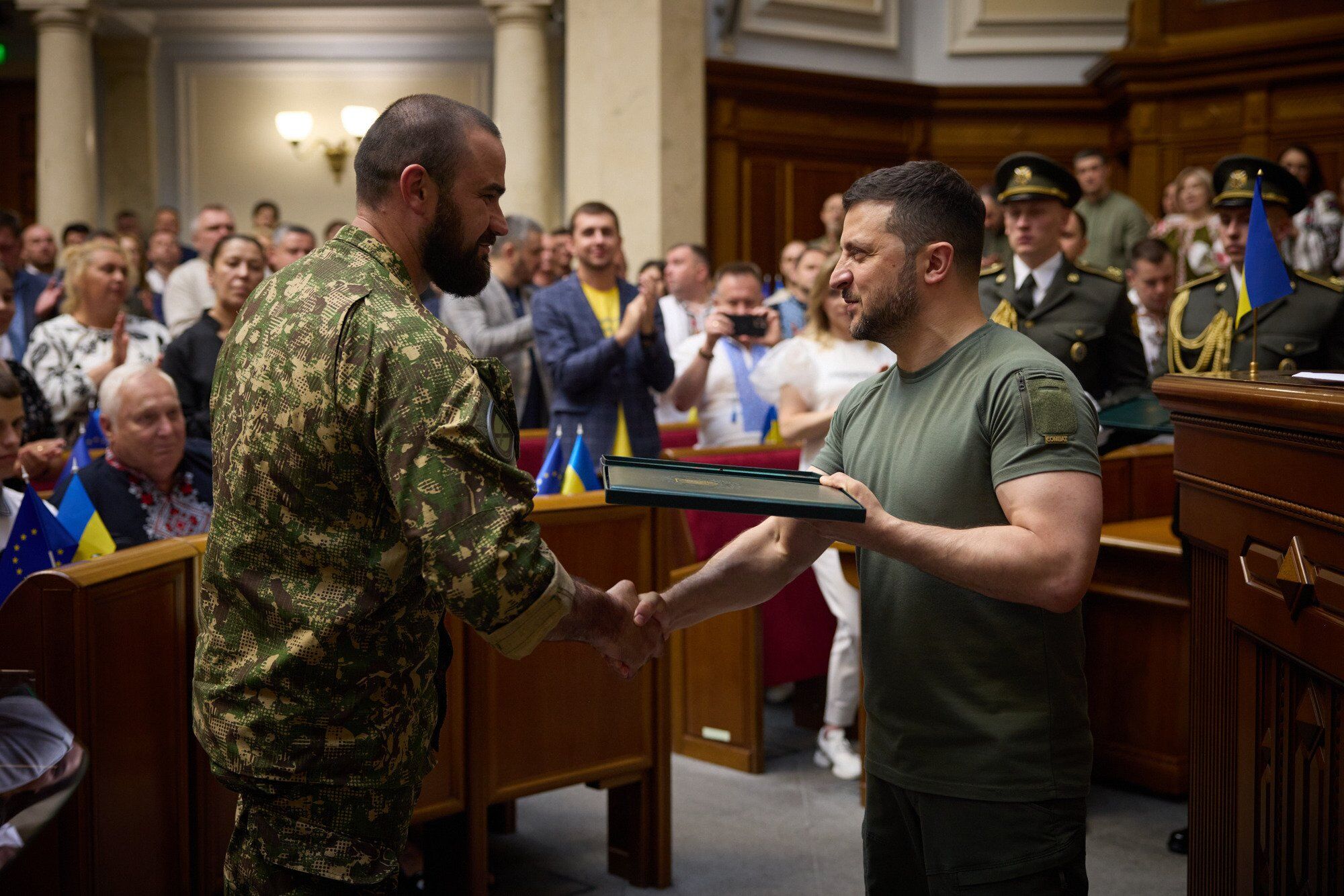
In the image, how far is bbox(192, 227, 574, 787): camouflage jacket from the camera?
1609 millimetres

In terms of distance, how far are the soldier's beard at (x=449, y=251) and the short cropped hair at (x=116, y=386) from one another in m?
1.68

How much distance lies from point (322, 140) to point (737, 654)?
9485 millimetres

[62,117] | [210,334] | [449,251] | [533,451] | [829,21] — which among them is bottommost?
[533,451]

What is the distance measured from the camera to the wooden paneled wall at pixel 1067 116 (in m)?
9.29

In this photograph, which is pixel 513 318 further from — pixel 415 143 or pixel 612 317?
pixel 415 143

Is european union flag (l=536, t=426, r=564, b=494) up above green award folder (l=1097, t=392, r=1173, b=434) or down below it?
below

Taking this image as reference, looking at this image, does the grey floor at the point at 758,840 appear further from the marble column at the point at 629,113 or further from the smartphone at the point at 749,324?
the marble column at the point at 629,113

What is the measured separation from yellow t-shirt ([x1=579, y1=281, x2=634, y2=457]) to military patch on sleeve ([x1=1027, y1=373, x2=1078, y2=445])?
9.95ft

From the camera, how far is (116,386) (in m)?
3.26

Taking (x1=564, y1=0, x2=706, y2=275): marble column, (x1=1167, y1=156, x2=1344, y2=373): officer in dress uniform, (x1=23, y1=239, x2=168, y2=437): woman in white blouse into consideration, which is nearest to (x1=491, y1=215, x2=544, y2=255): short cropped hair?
(x1=23, y1=239, x2=168, y2=437): woman in white blouse

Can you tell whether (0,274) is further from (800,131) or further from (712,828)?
(800,131)

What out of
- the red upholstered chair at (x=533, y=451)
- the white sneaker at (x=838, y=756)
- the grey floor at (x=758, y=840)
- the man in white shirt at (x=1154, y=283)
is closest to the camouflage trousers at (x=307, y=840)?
the grey floor at (x=758, y=840)

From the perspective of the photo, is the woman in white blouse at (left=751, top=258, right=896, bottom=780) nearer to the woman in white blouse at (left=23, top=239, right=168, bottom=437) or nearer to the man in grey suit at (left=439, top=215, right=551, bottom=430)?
the man in grey suit at (left=439, top=215, right=551, bottom=430)

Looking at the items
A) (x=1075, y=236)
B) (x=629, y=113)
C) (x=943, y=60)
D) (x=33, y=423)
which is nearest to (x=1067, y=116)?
(x=943, y=60)
